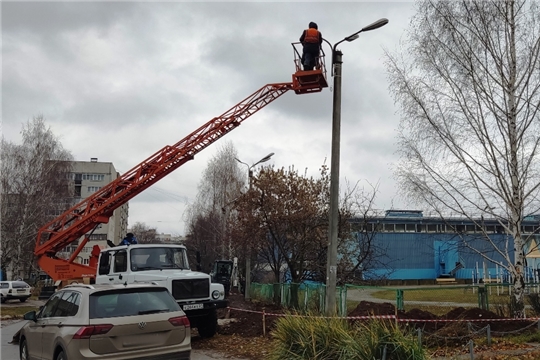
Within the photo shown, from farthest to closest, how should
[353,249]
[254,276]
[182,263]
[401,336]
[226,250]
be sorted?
1. [226,250]
2. [254,276]
3. [353,249]
4. [182,263]
5. [401,336]

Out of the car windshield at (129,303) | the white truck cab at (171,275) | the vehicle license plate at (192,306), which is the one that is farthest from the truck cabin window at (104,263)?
the car windshield at (129,303)

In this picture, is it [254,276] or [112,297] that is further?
[254,276]

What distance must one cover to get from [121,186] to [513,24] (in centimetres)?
1342

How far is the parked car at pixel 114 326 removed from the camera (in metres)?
6.85

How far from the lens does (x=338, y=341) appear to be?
Answer: 7125mm

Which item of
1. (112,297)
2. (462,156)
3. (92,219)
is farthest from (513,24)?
(92,219)

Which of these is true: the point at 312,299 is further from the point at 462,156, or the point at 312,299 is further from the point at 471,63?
the point at 471,63

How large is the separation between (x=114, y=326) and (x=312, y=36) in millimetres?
8842

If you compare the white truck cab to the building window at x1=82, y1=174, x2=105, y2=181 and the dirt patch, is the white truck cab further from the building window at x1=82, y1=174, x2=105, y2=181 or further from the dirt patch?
the building window at x1=82, y1=174, x2=105, y2=181

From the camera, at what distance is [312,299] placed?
629 inches

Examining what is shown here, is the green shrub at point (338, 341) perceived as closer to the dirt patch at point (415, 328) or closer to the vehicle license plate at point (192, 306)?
the dirt patch at point (415, 328)

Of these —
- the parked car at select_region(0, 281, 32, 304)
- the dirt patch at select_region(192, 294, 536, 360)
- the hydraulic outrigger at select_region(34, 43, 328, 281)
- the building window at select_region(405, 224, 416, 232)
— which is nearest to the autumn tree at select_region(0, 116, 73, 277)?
the parked car at select_region(0, 281, 32, 304)

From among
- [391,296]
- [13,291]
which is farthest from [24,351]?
[13,291]

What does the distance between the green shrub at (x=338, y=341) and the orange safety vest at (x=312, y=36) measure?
7565 millimetres
